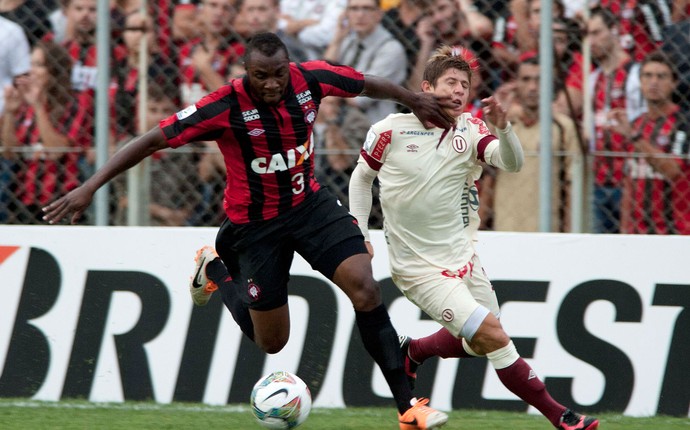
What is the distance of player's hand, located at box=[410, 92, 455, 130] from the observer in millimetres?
5566

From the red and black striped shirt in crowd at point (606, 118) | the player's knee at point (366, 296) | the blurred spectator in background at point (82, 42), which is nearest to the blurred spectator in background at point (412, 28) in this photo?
the red and black striped shirt in crowd at point (606, 118)

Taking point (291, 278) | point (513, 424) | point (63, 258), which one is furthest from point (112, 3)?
point (513, 424)

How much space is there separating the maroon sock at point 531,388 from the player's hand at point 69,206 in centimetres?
211

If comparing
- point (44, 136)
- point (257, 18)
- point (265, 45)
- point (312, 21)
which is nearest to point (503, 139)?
point (265, 45)

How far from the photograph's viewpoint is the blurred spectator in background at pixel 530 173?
688cm

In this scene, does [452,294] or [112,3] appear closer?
[452,294]

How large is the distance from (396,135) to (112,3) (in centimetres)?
255

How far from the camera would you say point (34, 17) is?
24.4ft

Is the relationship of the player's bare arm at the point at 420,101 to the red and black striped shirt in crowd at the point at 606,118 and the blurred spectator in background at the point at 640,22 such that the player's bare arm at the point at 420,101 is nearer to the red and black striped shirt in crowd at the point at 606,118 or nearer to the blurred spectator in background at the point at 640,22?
the red and black striped shirt in crowd at the point at 606,118

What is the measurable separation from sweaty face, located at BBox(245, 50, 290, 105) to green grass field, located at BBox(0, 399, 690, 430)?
1745mm

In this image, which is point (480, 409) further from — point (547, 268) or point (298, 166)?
point (298, 166)

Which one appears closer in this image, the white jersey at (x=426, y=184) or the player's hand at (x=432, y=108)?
the player's hand at (x=432, y=108)

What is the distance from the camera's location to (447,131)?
5.73 m

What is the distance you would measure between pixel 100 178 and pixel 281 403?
139 centimetres
